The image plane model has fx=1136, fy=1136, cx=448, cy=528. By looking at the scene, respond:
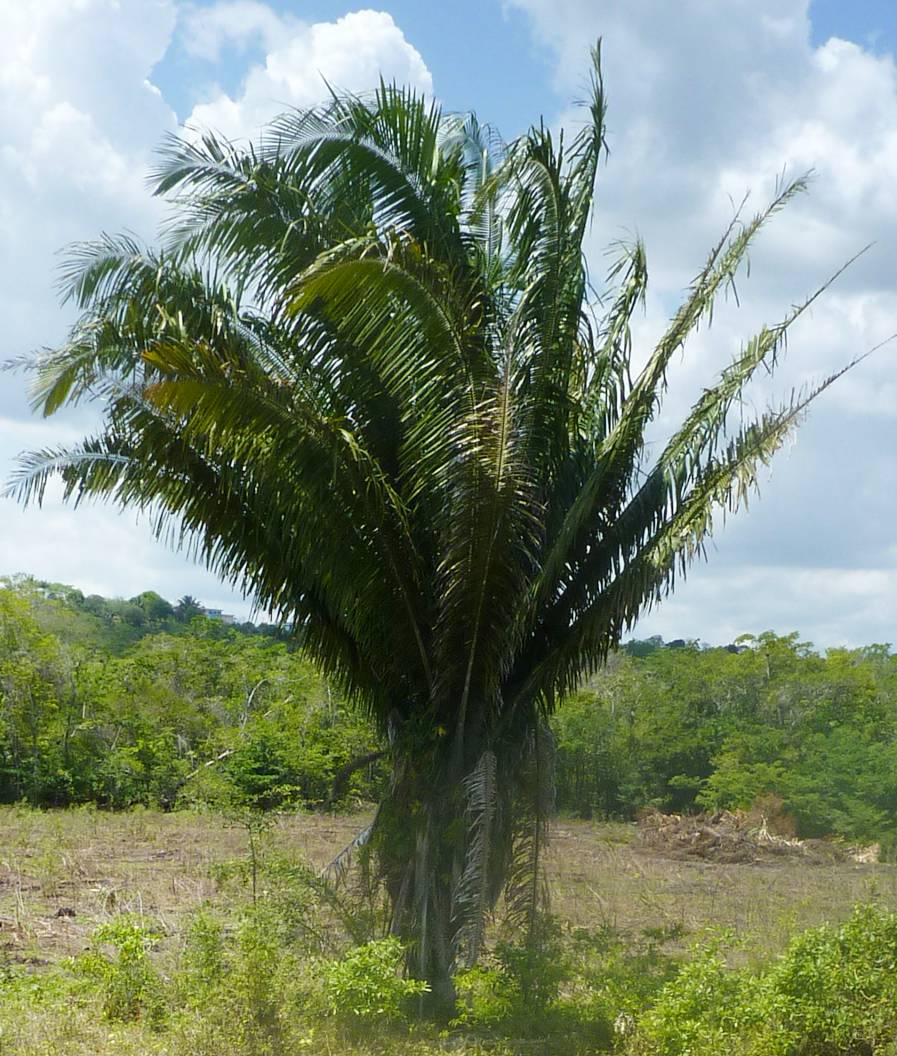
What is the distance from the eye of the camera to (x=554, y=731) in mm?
14508

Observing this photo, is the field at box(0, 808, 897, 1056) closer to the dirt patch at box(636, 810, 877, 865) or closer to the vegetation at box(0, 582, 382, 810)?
the dirt patch at box(636, 810, 877, 865)

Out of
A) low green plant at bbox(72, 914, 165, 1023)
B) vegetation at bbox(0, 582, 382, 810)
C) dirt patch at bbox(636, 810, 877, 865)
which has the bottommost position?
low green plant at bbox(72, 914, 165, 1023)

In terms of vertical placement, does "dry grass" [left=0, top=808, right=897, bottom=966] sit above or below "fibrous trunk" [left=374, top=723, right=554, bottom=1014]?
below

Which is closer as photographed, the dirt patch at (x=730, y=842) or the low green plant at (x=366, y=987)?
the low green plant at (x=366, y=987)

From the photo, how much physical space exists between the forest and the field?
81 centimetres

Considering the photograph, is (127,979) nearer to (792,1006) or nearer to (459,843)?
(459,843)

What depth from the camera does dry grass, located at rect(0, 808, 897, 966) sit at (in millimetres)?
9383

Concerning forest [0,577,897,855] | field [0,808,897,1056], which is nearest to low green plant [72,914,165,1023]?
field [0,808,897,1056]

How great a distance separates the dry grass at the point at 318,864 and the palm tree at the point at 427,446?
140 centimetres

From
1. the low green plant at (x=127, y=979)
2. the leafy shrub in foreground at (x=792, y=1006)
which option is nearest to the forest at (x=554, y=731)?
the low green plant at (x=127, y=979)

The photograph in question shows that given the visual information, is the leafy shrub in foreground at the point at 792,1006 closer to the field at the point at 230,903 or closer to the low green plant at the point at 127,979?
the field at the point at 230,903

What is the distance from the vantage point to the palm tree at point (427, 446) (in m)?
7.11

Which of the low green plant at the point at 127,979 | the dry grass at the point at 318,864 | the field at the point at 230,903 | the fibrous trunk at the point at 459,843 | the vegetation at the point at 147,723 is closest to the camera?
the field at the point at 230,903

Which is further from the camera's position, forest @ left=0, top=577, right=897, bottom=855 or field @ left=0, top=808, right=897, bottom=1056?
forest @ left=0, top=577, right=897, bottom=855
